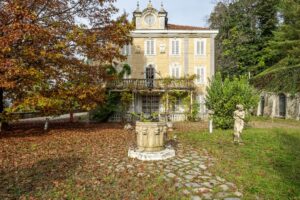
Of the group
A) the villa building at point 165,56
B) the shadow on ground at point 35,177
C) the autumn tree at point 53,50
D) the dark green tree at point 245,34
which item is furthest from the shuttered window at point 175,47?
the shadow on ground at point 35,177

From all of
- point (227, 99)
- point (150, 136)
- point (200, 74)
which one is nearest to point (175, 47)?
point (200, 74)

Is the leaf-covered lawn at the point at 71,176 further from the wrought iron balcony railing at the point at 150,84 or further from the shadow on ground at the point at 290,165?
the wrought iron balcony railing at the point at 150,84

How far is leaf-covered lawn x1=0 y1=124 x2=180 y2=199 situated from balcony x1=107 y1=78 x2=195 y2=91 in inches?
438

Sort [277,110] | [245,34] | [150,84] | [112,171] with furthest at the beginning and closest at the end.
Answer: [245,34], [277,110], [150,84], [112,171]

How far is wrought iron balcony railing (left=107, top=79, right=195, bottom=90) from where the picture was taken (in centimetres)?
1969

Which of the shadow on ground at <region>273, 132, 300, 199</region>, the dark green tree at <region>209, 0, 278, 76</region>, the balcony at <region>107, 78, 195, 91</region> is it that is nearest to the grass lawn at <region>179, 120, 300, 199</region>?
the shadow on ground at <region>273, 132, 300, 199</region>

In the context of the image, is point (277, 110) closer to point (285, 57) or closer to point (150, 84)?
point (285, 57)

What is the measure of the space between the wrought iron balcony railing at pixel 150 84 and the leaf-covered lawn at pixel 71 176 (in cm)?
1116

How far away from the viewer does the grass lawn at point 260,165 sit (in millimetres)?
4891

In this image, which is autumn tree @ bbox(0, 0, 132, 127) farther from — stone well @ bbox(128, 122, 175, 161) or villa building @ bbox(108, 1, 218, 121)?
Answer: villa building @ bbox(108, 1, 218, 121)

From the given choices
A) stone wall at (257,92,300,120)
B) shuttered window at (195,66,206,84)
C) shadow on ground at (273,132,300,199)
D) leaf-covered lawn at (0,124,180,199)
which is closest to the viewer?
leaf-covered lawn at (0,124,180,199)

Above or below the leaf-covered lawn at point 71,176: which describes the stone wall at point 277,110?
above

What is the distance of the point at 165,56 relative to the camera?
21391 millimetres

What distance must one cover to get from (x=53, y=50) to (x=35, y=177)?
670 centimetres
